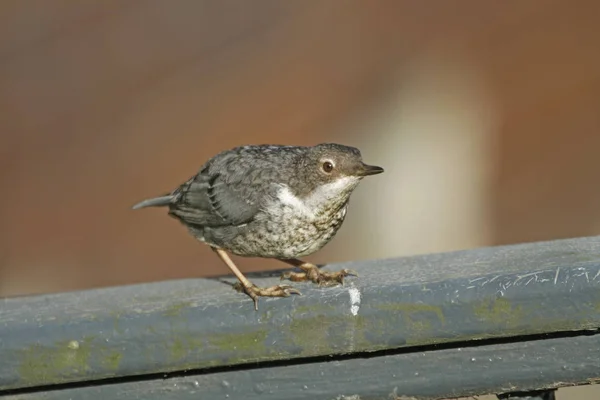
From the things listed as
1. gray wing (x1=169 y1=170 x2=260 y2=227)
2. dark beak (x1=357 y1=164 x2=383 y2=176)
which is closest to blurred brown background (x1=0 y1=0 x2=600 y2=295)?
gray wing (x1=169 y1=170 x2=260 y2=227)

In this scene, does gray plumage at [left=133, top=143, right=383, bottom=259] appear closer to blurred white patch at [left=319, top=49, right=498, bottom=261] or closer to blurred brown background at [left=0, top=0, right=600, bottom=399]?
blurred brown background at [left=0, top=0, right=600, bottom=399]

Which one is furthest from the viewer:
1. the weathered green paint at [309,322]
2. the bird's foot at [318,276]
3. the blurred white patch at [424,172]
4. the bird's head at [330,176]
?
the blurred white patch at [424,172]

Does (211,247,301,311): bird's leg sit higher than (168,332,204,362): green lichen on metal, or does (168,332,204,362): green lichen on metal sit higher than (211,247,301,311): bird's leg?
(211,247,301,311): bird's leg

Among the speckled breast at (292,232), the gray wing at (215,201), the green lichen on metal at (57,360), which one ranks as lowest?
the green lichen on metal at (57,360)

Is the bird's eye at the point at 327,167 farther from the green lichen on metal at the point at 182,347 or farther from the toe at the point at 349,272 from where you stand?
the green lichen on metal at the point at 182,347

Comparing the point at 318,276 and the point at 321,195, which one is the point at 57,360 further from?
the point at 321,195

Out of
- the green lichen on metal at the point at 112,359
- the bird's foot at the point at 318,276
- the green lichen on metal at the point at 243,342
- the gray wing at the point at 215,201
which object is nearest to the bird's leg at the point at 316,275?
the bird's foot at the point at 318,276

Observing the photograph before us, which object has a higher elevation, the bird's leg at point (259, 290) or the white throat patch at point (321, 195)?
the white throat patch at point (321, 195)
